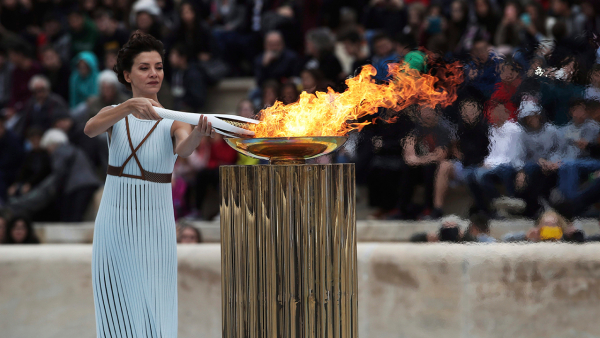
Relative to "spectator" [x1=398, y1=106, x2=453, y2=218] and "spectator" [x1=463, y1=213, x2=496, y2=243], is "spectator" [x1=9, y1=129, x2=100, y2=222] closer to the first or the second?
"spectator" [x1=398, y1=106, x2=453, y2=218]

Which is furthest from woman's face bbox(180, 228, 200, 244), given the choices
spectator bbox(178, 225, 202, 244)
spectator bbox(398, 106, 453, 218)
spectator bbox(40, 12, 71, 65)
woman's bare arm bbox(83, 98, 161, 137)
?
spectator bbox(40, 12, 71, 65)

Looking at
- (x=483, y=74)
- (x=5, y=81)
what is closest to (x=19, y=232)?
(x=483, y=74)

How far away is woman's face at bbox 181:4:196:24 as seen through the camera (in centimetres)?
716

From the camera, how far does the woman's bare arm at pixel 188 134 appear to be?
244 cm

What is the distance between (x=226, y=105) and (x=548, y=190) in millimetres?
3817

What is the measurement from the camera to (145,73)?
266cm

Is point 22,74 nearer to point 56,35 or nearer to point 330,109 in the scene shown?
point 56,35

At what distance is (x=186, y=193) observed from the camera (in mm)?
5938

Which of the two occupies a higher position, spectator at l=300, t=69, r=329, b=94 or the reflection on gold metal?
spectator at l=300, t=69, r=329, b=94

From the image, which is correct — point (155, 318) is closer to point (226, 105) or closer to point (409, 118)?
point (409, 118)

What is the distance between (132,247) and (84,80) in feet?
17.0

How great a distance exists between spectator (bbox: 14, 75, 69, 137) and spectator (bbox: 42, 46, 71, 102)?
0.62 m

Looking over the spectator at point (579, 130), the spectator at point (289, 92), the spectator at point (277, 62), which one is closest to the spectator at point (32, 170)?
the spectator at point (277, 62)

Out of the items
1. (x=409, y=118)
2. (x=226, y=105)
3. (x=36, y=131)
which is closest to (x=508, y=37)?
(x=409, y=118)
